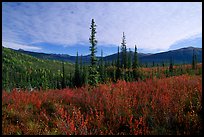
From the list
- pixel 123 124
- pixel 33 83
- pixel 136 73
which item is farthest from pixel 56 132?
pixel 33 83

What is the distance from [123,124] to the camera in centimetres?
580

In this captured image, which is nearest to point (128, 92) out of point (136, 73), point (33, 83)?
point (136, 73)

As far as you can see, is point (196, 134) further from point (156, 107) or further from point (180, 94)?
point (180, 94)

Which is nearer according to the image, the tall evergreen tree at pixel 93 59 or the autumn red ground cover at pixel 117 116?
the autumn red ground cover at pixel 117 116

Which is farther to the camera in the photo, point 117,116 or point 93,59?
point 93,59

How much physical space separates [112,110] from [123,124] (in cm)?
73

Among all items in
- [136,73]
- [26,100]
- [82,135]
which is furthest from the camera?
[136,73]

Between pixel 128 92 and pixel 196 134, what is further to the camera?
pixel 128 92

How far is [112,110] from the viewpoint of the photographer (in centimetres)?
644

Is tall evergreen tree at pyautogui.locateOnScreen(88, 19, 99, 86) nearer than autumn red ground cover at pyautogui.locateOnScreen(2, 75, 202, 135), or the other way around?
autumn red ground cover at pyautogui.locateOnScreen(2, 75, 202, 135)

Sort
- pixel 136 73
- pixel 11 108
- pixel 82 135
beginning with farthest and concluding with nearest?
pixel 136 73 < pixel 11 108 < pixel 82 135

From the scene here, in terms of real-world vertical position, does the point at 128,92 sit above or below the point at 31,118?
above

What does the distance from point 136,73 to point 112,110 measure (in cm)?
5081

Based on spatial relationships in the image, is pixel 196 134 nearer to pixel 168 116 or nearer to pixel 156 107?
pixel 168 116
